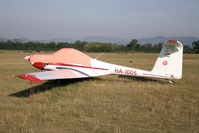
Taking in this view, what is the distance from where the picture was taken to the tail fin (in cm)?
884

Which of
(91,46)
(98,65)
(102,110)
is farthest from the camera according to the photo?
(91,46)

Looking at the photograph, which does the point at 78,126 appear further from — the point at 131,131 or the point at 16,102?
the point at 16,102

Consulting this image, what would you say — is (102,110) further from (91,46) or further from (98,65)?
(91,46)

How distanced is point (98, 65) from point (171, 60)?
3.24 m

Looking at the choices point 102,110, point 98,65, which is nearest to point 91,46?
point 98,65

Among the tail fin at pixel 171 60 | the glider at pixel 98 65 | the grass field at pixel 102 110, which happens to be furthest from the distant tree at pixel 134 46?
the grass field at pixel 102 110

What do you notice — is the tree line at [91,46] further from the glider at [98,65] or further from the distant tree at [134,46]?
the glider at [98,65]

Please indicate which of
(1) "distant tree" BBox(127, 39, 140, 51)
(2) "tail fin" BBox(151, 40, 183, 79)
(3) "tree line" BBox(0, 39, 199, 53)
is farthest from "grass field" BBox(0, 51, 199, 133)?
(1) "distant tree" BBox(127, 39, 140, 51)

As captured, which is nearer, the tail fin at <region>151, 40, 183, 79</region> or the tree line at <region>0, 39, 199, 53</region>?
the tail fin at <region>151, 40, 183, 79</region>

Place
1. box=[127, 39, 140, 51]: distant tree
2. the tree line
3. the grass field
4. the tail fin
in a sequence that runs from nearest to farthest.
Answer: the grass field < the tail fin < the tree line < box=[127, 39, 140, 51]: distant tree

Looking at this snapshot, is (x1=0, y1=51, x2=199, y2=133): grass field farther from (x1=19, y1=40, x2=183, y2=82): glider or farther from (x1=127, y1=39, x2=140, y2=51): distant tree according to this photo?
(x1=127, y1=39, x2=140, y2=51): distant tree

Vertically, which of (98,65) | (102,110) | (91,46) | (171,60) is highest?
(91,46)

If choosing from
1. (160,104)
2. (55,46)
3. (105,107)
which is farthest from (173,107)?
(55,46)

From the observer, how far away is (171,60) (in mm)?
8977
